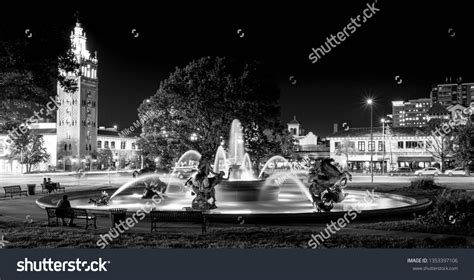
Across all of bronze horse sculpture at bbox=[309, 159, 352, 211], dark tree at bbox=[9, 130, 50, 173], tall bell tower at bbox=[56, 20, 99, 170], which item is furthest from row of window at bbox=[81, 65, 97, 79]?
bronze horse sculpture at bbox=[309, 159, 352, 211]

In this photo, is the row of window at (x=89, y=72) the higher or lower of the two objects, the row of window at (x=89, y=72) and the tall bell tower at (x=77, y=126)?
the higher

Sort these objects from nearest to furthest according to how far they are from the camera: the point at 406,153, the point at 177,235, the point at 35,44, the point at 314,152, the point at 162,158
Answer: the point at 177,235
the point at 35,44
the point at 162,158
the point at 406,153
the point at 314,152

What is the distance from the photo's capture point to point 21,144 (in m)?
105

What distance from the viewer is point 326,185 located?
72.0 ft

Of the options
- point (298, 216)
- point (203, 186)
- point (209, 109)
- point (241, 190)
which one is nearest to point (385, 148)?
point (209, 109)

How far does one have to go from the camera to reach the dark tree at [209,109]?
38688 millimetres

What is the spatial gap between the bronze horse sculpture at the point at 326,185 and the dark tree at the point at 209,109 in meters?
16.7

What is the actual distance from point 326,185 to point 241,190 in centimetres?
525

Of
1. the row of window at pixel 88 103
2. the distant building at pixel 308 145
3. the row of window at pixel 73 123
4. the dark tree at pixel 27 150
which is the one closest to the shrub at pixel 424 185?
the distant building at pixel 308 145

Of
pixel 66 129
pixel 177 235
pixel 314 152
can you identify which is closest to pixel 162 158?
pixel 177 235

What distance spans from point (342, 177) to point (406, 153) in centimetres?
7511

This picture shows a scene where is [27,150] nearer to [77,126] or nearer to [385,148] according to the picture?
[77,126]

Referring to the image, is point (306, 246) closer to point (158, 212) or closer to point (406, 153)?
point (158, 212)

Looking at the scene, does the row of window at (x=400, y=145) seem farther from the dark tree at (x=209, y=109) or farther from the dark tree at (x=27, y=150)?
the dark tree at (x=27, y=150)
